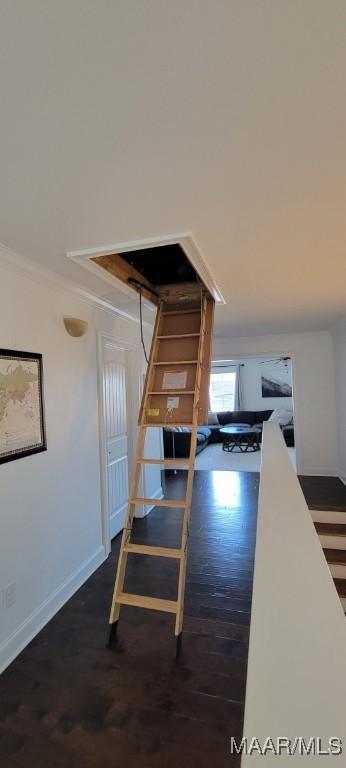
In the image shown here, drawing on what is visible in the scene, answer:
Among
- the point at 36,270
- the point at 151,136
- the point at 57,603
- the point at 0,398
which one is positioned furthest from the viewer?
the point at 57,603

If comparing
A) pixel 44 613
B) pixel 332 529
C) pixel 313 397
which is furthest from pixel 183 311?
pixel 313 397

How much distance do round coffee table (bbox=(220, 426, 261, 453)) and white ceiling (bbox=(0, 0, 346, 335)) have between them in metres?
6.72

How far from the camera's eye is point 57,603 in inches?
93.1

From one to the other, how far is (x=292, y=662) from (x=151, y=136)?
141 cm

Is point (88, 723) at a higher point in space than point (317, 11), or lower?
lower

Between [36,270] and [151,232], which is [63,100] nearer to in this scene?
[151,232]

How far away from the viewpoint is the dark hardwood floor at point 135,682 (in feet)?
4.78

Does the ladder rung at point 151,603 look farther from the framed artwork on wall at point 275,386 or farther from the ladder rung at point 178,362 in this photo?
the framed artwork on wall at point 275,386

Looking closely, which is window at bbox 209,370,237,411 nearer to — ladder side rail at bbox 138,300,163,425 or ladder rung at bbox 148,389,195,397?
ladder side rail at bbox 138,300,163,425

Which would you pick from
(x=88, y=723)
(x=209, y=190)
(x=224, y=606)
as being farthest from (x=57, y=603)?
(x=209, y=190)

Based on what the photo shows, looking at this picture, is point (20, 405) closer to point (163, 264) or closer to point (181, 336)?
point (181, 336)

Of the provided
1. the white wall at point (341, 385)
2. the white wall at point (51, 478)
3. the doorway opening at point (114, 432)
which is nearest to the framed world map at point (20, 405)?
the white wall at point (51, 478)

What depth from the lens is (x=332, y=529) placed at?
12.1ft

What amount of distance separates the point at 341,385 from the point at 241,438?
4456 millimetres
